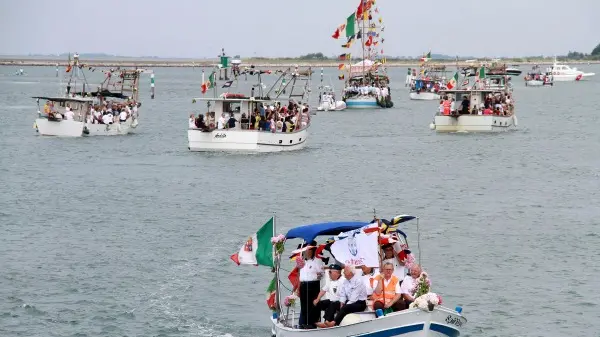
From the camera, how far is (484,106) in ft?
275

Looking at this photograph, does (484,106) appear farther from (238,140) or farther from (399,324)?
(399,324)

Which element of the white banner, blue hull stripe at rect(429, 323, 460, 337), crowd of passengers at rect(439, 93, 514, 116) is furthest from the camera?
crowd of passengers at rect(439, 93, 514, 116)

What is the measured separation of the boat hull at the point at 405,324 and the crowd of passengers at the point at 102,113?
57023 mm

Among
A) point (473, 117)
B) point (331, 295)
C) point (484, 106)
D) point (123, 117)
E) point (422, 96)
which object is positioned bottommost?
point (422, 96)

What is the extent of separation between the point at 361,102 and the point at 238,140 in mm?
56020

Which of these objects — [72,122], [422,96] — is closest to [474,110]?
[72,122]

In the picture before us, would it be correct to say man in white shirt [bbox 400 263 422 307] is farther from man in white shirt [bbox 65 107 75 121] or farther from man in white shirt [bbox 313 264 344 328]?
man in white shirt [bbox 65 107 75 121]

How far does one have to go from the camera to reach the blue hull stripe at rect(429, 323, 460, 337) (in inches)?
901

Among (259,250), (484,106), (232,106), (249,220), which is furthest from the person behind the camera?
(484,106)

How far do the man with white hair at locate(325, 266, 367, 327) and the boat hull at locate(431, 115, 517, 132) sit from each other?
192 ft

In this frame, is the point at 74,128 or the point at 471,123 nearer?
the point at 74,128

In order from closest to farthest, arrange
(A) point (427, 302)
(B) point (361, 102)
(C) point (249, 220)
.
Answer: (A) point (427, 302) → (C) point (249, 220) → (B) point (361, 102)

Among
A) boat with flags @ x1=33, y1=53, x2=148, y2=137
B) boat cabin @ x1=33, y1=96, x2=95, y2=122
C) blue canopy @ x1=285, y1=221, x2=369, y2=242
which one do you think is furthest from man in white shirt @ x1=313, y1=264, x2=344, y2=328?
boat cabin @ x1=33, y1=96, x2=95, y2=122

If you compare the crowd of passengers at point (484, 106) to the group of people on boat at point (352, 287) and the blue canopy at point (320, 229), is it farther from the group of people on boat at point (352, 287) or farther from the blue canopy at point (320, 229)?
the group of people on boat at point (352, 287)
